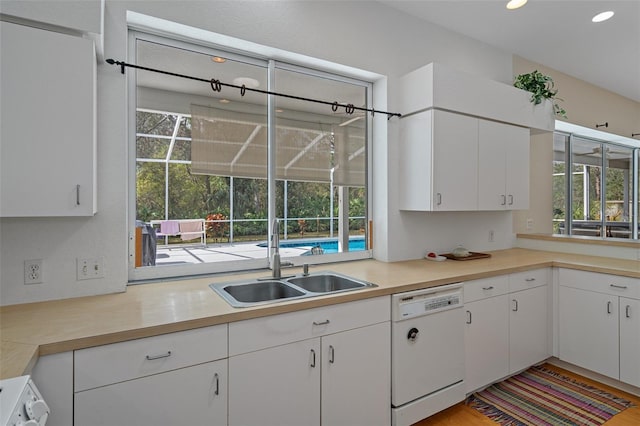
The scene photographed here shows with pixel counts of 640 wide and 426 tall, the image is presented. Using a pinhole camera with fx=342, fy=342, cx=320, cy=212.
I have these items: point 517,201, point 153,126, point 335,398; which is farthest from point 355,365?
point 517,201

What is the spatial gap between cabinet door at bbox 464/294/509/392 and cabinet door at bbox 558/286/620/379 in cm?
61

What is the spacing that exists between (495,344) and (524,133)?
74.7 inches

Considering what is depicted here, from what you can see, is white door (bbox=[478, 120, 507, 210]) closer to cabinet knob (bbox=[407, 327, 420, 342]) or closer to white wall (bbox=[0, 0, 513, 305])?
white wall (bbox=[0, 0, 513, 305])

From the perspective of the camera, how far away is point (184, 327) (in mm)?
1400

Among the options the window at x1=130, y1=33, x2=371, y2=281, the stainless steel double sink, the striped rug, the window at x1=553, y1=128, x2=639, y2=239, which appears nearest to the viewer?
the stainless steel double sink

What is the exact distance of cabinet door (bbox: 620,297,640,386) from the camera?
7.80 ft

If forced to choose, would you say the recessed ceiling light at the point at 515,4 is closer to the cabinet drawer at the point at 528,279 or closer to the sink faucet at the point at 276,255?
the cabinet drawer at the point at 528,279

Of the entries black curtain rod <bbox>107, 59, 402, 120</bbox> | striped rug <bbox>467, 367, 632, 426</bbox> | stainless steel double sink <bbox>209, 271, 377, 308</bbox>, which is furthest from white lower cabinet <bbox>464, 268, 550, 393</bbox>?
black curtain rod <bbox>107, 59, 402, 120</bbox>

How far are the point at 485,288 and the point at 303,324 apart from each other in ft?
4.77

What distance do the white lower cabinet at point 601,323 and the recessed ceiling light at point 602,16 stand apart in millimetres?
2156

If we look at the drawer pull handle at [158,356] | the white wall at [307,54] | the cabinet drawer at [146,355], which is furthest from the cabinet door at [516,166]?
the drawer pull handle at [158,356]

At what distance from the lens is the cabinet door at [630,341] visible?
2.38 meters

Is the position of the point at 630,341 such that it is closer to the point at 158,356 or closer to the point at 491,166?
the point at 491,166

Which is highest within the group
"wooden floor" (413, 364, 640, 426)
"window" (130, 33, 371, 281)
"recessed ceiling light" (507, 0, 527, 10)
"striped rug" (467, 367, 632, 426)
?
"recessed ceiling light" (507, 0, 527, 10)
